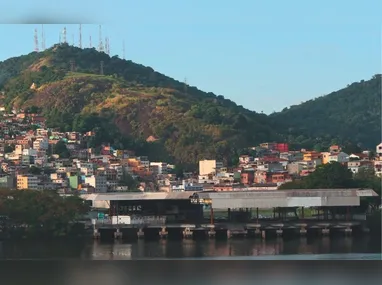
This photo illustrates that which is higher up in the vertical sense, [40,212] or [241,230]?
[40,212]

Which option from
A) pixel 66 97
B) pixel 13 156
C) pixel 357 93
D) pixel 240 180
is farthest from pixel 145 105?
pixel 357 93

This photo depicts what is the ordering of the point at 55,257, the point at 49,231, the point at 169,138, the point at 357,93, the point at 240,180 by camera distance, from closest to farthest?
the point at 55,257 < the point at 49,231 < the point at 240,180 < the point at 169,138 < the point at 357,93

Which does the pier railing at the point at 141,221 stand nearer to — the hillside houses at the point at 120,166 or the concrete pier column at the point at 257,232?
the concrete pier column at the point at 257,232

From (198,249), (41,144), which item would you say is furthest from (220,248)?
(41,144)

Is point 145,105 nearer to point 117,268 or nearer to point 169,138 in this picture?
point 169,138

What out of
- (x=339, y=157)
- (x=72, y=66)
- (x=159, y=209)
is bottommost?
(x=159, y=209)

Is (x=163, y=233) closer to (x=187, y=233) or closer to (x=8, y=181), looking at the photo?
(x=187, y=233)
